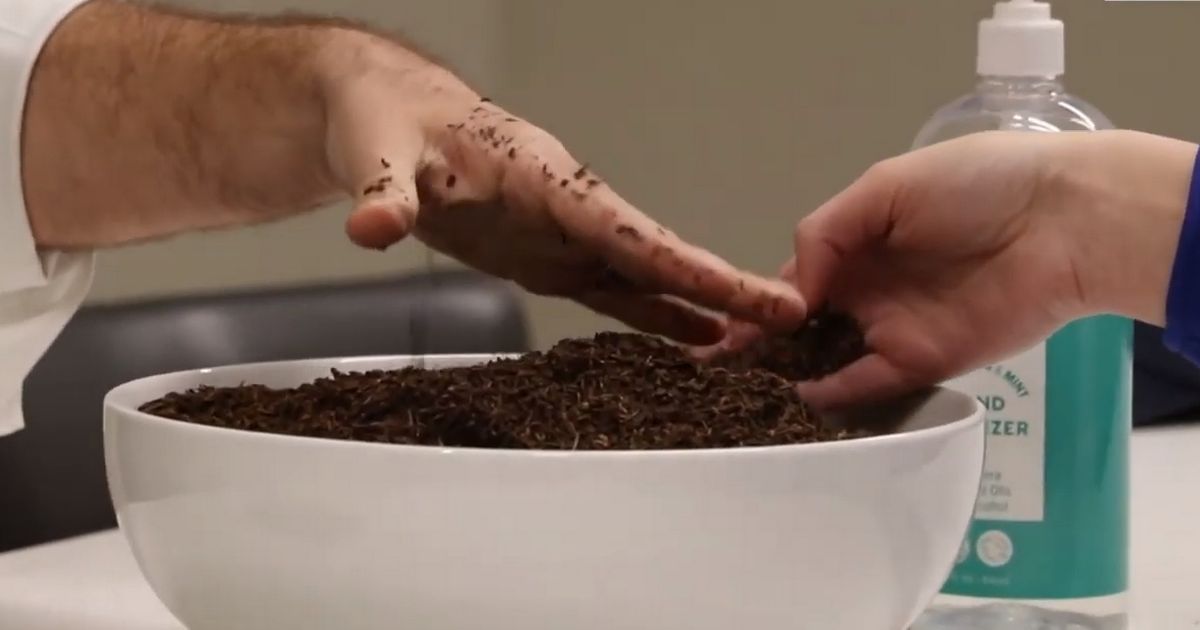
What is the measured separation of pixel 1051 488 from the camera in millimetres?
633

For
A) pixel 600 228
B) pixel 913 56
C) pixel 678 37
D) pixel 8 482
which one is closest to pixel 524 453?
pixel 600 228

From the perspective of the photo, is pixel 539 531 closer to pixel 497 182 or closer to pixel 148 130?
pixel 497 182

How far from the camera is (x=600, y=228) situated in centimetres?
52

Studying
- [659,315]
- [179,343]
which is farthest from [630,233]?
[179,343]

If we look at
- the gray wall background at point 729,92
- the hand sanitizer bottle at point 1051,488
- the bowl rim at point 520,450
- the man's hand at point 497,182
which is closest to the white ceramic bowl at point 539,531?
the bowl rim at point 520,450

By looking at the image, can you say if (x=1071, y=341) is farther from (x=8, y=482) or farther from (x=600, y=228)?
(x=8, y=482)

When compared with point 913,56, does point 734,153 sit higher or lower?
lower

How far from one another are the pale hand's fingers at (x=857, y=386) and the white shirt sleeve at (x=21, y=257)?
426 millimetres

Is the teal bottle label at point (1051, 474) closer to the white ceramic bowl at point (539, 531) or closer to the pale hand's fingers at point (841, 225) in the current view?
the pale hand's fingers at point (841, 225)

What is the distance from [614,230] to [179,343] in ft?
2.56

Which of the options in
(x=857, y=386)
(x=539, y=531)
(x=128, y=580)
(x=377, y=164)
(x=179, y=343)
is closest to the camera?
(x=539, y=531)

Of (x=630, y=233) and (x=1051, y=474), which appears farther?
(x=1051, y=474)

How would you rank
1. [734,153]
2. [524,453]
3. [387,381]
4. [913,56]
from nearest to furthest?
[524,453] → [387,381] → [913,56] → [734,153]

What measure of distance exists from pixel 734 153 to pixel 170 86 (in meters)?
1.08
